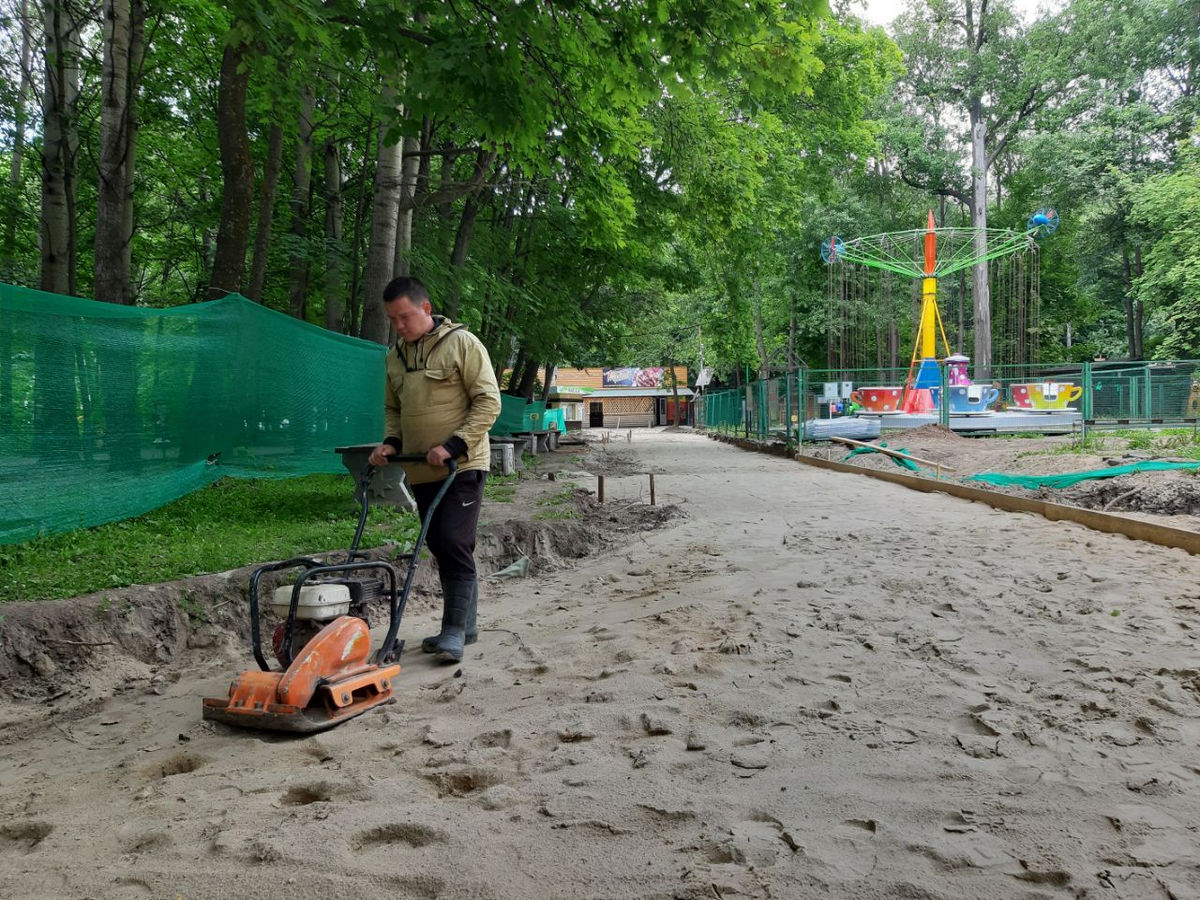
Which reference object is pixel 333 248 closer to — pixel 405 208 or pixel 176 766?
pixel 405 208

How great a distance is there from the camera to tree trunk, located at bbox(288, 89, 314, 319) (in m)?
11.7

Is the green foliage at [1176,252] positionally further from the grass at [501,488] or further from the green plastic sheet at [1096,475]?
the grass at [501,488]

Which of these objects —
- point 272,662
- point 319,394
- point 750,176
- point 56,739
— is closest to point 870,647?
point 272,662

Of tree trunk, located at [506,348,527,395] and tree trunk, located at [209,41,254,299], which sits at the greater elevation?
tree trunk, located at [209,41,254,299]

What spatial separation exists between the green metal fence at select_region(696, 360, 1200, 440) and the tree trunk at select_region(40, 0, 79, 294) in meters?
16.0

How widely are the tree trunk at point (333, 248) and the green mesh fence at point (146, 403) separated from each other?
4.05 metres

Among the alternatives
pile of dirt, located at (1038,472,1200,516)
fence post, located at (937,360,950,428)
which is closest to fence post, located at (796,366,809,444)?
fence post, located at (937,360,950,428)

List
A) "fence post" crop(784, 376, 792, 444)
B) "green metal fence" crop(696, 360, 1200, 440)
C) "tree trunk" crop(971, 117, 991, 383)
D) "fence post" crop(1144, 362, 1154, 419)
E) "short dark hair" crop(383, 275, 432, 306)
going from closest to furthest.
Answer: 1. "short dark hair" crop(383, 275, 432, 306)
2. "green metal fence" crop(696, 360, 1200, 440)
3. "fence post" crop(1144, 362, 1154, 419)
4. "fence post" crop(784, 376, 792, 444)
5. "tree trunk" crop(971, 117, 991, 383)

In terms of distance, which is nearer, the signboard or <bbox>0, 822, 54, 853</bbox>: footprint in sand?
<bbox>0, 822, 54, 853</bbox>: footprint in sand

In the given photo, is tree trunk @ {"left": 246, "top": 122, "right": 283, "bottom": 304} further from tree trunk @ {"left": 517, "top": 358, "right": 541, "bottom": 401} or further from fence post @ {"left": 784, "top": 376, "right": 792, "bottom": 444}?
fence post @ {"left": 784, "top": 376, "right": 792, "bottom": 444}

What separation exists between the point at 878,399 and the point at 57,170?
68.0 feet

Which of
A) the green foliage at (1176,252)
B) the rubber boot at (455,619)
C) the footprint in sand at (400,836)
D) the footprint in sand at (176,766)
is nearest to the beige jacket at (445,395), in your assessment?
the rubber boot at (455,619)

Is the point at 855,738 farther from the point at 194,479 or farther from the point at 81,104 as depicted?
the point at 81,104

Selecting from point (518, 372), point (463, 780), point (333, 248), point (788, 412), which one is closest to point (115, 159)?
point (333, 248)
